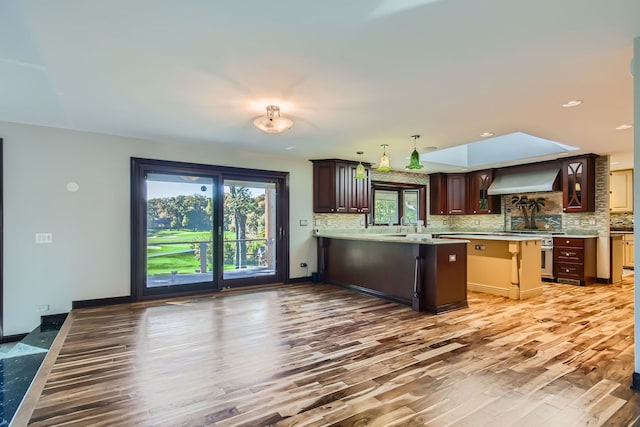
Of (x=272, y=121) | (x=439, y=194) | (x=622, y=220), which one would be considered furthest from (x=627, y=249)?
(x=272, y=121)

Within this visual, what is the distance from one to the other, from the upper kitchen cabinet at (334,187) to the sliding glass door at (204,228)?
72 centimetres

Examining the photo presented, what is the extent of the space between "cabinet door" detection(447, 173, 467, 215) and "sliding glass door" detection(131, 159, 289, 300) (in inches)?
181

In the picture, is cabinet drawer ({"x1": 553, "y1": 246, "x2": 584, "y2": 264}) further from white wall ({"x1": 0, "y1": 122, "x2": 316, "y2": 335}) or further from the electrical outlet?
the electrical outlet

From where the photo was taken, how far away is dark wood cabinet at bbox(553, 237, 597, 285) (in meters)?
6.09

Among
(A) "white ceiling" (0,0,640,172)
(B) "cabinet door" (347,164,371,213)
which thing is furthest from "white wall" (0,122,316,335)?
(B) "cabinet door" (347,164,371,213)

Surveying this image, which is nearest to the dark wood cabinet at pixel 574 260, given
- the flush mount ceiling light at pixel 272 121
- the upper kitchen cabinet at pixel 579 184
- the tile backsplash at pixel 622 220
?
the upper kitchen cabinet at pixel 579 184

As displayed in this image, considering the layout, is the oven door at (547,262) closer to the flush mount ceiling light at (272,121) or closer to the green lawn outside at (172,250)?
the flush mount ceiling light at (272,121)

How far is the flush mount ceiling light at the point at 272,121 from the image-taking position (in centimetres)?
342

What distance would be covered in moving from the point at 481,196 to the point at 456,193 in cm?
60

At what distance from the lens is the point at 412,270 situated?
4.61m

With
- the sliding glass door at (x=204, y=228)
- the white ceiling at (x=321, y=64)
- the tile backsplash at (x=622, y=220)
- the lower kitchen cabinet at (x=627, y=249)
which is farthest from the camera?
the tile backsplash at (x=622, y=220)

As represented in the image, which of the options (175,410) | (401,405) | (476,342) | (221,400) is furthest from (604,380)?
(175,410)

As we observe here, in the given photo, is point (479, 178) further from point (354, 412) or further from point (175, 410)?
point (175, 410)

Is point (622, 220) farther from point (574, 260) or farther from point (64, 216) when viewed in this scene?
point (64, 216)
